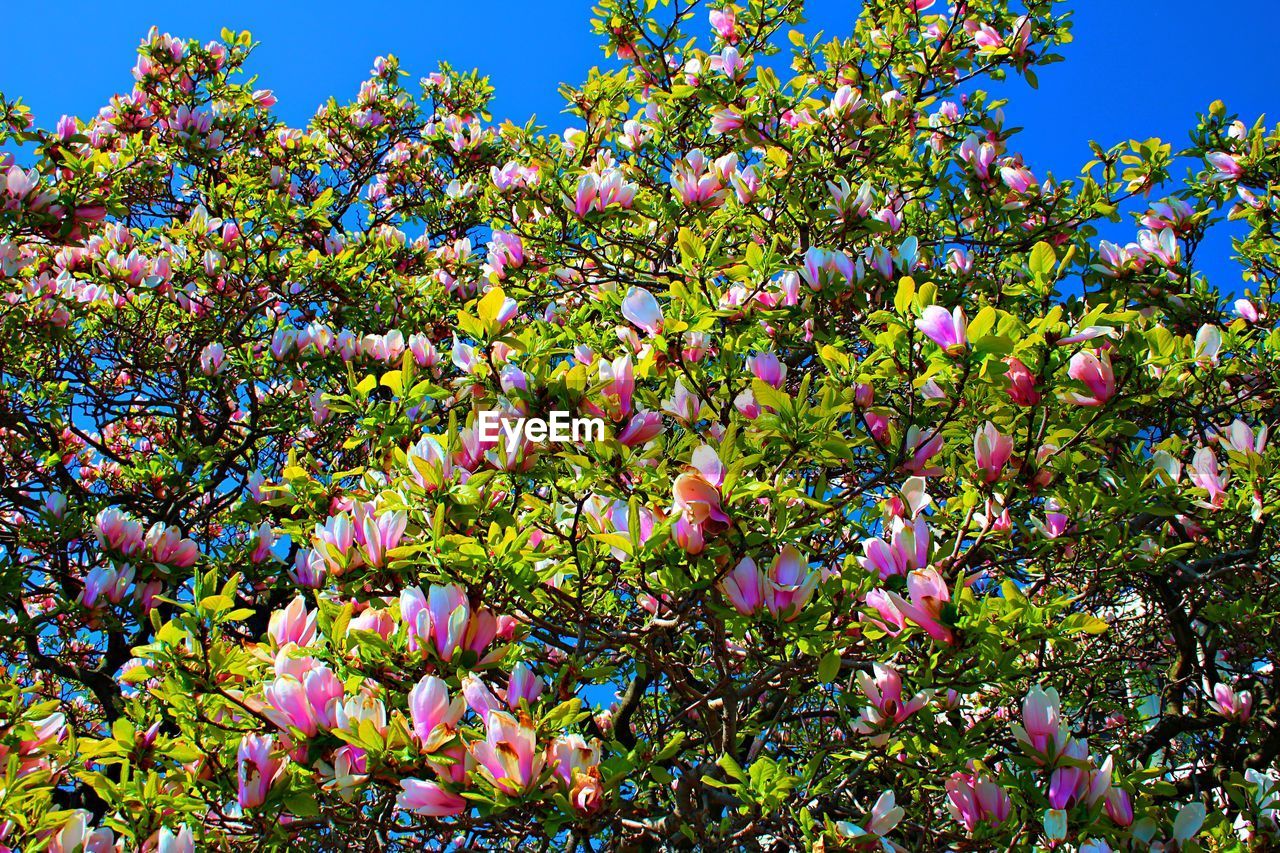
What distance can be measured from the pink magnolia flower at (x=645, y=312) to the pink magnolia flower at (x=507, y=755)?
39.4 inches

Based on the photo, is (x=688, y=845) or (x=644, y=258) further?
(x=644, y=258)

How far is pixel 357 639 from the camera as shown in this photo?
168 cm

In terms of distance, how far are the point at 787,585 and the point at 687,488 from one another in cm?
29

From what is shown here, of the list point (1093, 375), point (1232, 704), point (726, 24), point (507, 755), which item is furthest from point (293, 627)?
point (1232, 704)

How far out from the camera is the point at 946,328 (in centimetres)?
181

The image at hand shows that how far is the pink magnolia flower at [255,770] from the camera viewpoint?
1629 millimetres

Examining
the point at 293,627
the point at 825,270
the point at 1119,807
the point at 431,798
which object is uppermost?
the point at 825,270

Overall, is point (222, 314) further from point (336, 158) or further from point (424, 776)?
point (424, 776)

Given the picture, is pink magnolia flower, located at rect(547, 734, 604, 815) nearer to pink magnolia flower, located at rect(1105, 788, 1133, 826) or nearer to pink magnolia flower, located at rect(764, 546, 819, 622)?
pink magnolia flower, located at rect(764, 546, 819, 622)

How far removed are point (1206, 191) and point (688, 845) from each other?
3213mm

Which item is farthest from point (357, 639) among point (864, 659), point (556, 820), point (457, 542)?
point (864, 659)

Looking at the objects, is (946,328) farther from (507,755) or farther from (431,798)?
(431,798)

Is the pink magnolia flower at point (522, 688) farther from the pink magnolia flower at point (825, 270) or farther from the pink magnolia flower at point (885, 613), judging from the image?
the pink magnolia flower at point (825, 270)

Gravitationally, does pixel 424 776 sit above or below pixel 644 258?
below
